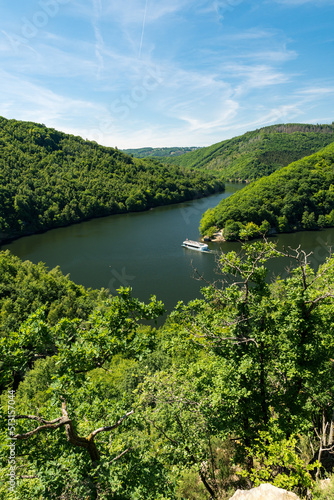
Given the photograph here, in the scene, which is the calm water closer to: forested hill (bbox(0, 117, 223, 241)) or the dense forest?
forested hill (bbox(0, 117, 223, 241))

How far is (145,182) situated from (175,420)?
371ft

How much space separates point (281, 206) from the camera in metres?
66.4

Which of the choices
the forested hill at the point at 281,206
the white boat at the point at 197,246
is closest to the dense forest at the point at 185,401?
the white boat at the point at 197,246

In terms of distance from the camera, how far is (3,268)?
32719mm

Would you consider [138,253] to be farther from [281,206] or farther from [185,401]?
[185,401]

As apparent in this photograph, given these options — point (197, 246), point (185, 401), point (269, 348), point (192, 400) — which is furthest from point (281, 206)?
point (185, 401)

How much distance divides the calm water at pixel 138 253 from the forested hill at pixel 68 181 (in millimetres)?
7936

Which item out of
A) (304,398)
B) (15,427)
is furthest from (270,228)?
(15,427)

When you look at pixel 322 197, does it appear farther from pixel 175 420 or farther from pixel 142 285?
pixel 175 420

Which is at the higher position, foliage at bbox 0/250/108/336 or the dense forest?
the dense forest

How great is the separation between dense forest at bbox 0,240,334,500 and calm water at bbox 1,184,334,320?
17.9 m

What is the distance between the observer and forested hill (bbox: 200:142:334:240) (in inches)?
2415

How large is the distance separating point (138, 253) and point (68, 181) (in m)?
62.2

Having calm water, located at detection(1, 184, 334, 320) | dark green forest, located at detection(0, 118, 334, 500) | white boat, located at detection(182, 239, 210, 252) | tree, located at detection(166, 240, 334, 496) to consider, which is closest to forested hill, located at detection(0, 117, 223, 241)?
calm water, located at detection(1, 184, 334, 320)
